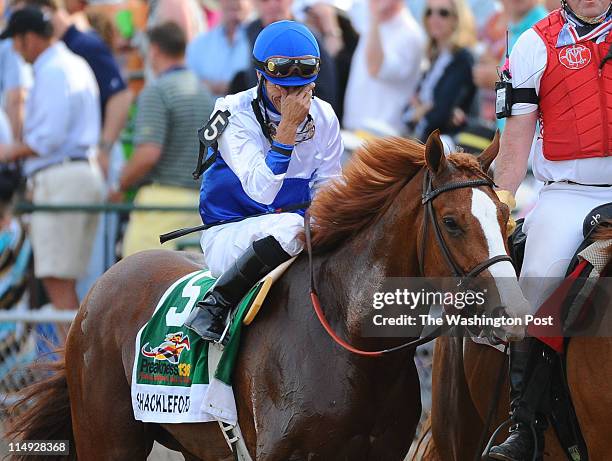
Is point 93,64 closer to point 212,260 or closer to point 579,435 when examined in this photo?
point 212,260

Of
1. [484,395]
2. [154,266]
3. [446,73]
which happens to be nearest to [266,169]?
[154,266]

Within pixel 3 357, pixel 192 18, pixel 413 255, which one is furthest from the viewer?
pixel 192 18

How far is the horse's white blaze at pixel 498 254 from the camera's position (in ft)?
16.1

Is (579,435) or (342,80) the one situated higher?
(342,80)

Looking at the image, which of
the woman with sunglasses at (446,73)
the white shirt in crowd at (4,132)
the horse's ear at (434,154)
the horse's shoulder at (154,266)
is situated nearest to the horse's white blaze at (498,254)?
the horse's ear at (434,154)

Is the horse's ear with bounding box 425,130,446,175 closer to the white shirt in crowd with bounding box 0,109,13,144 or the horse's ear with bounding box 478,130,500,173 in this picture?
the horse's ear with bounding box 478,130,500,173

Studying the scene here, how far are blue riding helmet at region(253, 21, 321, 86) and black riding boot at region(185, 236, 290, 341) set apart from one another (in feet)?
2.32

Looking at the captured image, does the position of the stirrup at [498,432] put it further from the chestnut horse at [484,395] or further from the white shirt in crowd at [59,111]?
the white shirt in crowd at [59,111]

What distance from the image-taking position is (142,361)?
6.18 m

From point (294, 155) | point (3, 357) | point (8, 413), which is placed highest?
point (294, 155)

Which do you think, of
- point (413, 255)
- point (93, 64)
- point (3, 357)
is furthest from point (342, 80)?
point (413, 255)

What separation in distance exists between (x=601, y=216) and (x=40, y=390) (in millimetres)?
3023

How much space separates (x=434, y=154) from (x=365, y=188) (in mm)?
430

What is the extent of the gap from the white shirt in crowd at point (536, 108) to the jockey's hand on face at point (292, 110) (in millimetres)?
943
